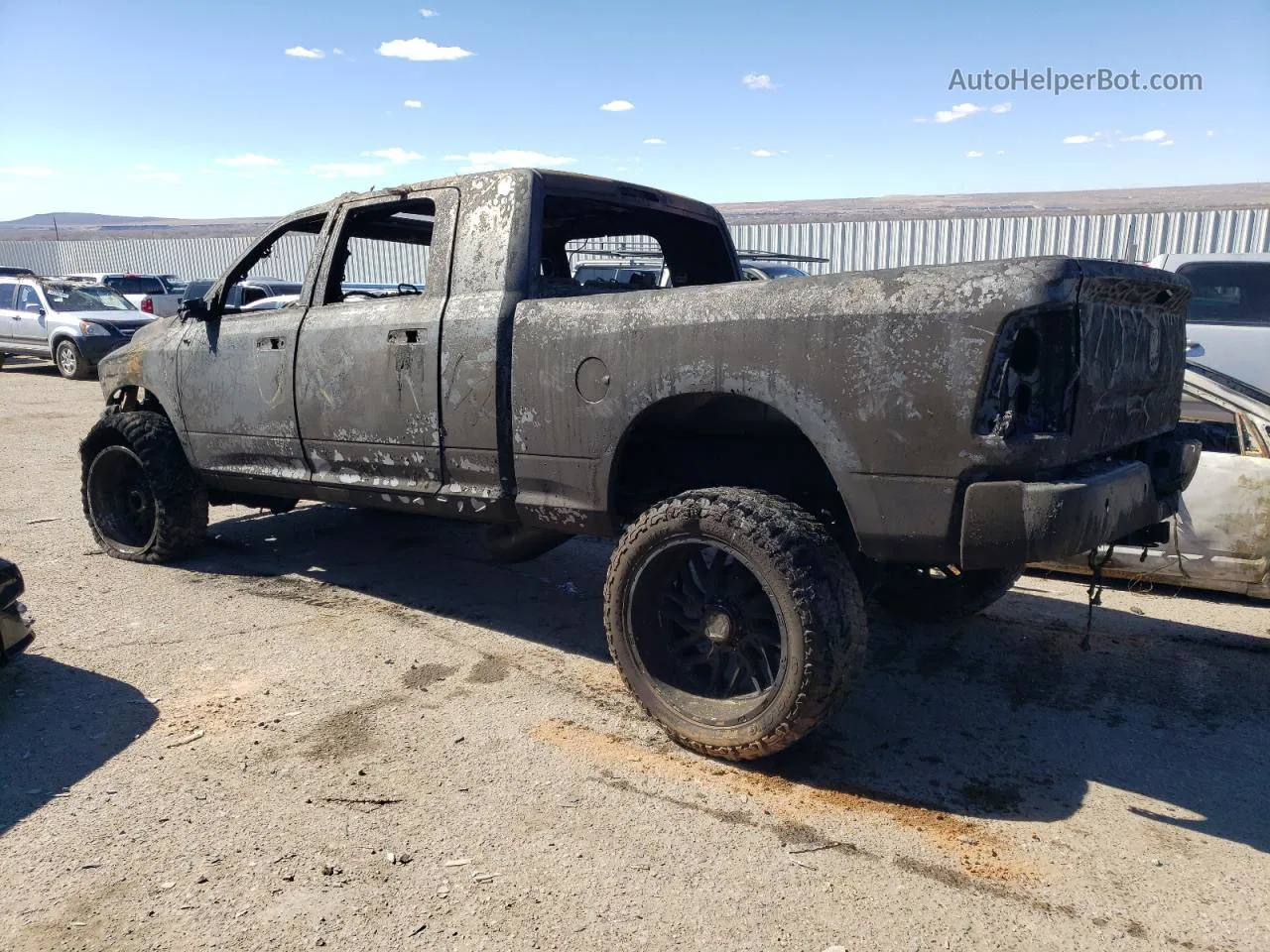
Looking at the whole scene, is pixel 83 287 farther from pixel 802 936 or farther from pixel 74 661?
pixel 802 936

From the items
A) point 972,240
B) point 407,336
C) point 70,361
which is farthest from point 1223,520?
point 972,240

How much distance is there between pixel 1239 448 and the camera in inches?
185

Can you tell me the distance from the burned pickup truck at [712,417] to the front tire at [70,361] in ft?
39.6

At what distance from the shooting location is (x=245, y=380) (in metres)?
4.53

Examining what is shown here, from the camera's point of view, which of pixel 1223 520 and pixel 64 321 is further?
pixel 64 321

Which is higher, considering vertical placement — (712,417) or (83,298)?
(83,298)

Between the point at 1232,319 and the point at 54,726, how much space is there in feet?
29.3

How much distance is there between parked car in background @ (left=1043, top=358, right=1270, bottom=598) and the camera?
4.31m

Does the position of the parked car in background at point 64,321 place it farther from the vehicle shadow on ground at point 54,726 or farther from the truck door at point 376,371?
the vehicle shadow on ground at point 54,726

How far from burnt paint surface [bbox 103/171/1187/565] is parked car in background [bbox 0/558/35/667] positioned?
1.25m

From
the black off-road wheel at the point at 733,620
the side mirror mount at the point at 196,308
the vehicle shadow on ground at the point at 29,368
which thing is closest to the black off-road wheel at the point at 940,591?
the black off-road wheel at the point at 733,620

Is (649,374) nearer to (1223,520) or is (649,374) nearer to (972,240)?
(1223,520)

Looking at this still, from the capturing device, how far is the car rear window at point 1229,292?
25.3 ft

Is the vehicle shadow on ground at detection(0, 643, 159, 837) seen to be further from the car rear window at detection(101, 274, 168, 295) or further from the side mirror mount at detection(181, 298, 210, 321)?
the car rear window at detection(101, 274, 168, 295)
